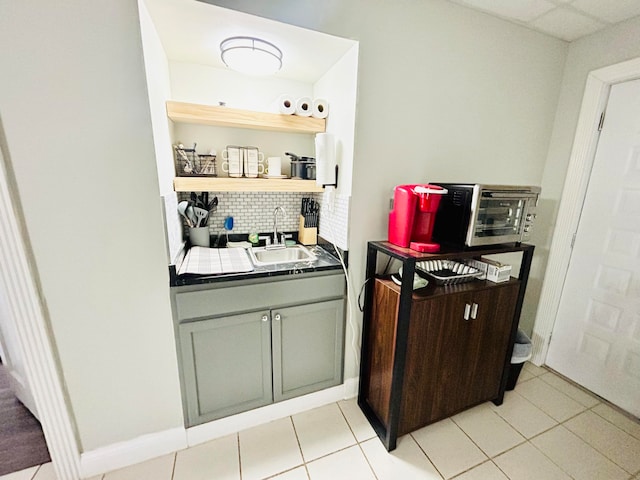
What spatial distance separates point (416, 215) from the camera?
4.49 ft

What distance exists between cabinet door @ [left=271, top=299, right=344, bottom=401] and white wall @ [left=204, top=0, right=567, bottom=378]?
21 cm

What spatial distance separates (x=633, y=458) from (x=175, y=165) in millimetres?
3094

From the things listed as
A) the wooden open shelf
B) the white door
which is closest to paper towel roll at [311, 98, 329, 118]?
the wooden open shelf

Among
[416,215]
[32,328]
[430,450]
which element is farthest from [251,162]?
[430,450]

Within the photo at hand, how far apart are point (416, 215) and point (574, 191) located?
1408 millimetres

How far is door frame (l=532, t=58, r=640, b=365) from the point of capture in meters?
1.69

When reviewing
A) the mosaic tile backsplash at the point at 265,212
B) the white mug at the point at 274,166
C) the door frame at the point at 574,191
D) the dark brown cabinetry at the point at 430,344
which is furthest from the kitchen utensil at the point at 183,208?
the door frame at the point at 574,191

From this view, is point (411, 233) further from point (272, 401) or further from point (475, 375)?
point (272, 401)

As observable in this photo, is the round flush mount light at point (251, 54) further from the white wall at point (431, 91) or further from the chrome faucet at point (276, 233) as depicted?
the chrome faucet at point (276, 233)

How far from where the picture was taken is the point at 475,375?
1.58m

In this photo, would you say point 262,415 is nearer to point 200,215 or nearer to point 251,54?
point 200,215

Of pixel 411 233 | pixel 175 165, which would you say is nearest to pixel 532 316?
pixel 411 233

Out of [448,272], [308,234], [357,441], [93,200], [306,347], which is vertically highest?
[93,200]

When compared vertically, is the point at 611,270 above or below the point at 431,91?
below
